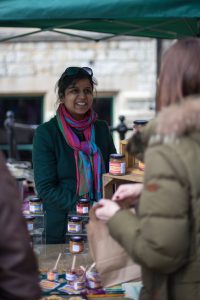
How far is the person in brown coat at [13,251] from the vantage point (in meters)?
1.48

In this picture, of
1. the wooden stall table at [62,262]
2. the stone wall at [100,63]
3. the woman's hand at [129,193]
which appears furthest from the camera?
the stone wall at [100,63]

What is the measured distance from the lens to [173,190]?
1.69 metres

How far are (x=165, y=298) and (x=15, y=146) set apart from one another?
6815 millimetres

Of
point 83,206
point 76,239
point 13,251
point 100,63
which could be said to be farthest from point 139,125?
point 100,63

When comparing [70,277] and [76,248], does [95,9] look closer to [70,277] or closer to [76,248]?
[76,248]

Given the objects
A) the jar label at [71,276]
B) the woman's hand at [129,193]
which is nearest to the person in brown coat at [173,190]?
the woman's hand at [129,193]

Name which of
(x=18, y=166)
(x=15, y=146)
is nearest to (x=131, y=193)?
(x=18, y=166)

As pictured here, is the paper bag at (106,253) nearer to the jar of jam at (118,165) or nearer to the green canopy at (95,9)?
the jar of jam at (118,165)

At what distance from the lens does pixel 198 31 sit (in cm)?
451

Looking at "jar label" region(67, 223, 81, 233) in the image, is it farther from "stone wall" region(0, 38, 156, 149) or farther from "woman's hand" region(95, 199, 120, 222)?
"stone wall" region(0, 38, 156, 149)

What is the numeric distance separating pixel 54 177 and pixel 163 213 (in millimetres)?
1782

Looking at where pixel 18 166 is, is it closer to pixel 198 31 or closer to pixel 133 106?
pixel 198 31

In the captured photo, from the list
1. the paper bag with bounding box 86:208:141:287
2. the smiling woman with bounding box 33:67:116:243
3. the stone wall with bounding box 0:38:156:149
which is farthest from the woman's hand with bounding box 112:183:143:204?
the stone wall with bounding box 0:38:156:149

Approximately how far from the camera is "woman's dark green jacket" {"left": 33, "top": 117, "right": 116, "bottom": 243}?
3373mm
